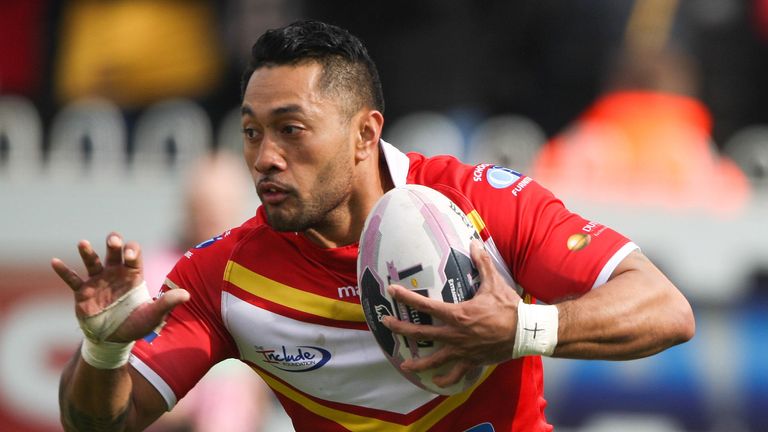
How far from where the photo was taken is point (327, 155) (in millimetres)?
5172

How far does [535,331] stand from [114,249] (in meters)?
1.42

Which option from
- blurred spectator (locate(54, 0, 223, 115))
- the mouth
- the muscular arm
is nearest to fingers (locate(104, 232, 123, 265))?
the muscular arm

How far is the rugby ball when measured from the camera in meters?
4.66

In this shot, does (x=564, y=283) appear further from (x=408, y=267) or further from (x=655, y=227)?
(x=655, y=227)

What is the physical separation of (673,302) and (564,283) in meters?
0.37

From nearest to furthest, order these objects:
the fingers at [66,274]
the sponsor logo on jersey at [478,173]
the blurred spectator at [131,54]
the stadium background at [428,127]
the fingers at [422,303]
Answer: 1. the fingers at [422,303]
2. the fingers at [66,274]
3. the sponsor logo on jersey at [478,173]
4. the stadium background at [428,127]
5. the blurred spectator at [131,54]

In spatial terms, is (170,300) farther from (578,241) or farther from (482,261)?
(578,241)

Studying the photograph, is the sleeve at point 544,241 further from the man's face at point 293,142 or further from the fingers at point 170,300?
the fingers at point 170,300

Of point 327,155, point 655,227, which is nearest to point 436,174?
point 327,155

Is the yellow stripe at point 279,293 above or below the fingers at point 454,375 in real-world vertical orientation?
above

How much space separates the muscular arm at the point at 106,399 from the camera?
5.02m

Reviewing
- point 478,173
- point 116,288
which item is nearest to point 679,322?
point 478,173

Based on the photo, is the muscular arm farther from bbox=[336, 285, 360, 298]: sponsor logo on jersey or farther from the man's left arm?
the man's left arm

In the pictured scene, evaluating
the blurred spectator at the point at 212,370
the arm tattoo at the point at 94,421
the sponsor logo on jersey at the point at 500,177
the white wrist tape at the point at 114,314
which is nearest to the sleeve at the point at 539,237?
the sponsor logo on jersey at the point at 500,177
